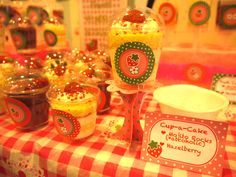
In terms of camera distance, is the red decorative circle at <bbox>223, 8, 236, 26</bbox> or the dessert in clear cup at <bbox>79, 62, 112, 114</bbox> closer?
the dessert in clear cup at <bbox>79, 62, 112, 114</bbox>

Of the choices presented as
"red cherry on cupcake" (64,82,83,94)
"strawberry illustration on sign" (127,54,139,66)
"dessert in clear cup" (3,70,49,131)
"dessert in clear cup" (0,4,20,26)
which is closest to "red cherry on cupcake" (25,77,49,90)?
"dessert in clear cup" (3,70,49,131)

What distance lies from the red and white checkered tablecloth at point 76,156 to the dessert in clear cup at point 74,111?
48mm

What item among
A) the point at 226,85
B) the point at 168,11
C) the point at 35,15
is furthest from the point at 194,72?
the point at 35,15

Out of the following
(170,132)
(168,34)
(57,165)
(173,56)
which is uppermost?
(168,34)

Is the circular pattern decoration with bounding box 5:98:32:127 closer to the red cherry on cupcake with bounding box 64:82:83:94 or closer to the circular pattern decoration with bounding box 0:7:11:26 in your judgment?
the red cherry on cupcake with bounding box 64:82:83:94

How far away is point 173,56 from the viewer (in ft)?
4.12

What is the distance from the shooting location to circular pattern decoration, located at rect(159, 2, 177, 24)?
3.98 ft

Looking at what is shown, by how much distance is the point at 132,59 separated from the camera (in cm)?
67

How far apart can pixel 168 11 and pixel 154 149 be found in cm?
82

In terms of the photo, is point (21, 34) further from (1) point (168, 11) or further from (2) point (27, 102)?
(1) point (168, 11)

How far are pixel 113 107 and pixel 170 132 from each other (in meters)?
0.45

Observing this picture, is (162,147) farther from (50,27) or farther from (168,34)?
(50,27)

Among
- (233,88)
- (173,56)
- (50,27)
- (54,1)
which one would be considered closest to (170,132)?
(233,88)

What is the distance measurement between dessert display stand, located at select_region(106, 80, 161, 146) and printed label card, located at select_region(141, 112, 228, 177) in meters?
0.08
